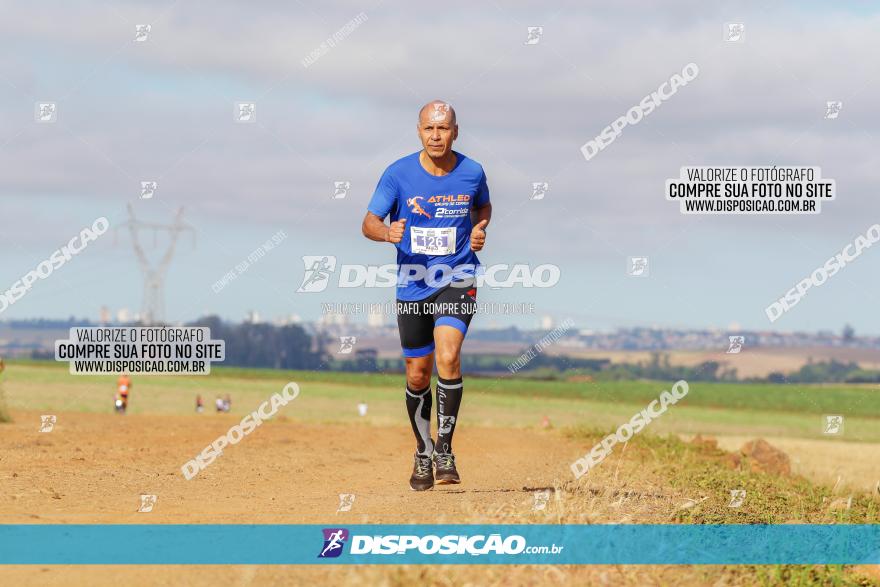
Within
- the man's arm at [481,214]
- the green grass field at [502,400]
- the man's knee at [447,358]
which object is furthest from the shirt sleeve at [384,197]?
the green grass field at [502,400]

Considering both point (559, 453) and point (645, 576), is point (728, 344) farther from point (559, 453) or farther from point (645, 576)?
point (645, 576)

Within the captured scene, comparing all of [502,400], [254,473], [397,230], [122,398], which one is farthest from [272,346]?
[397,230]

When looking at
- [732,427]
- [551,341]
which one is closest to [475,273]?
[551,341]

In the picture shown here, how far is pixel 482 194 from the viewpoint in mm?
11023

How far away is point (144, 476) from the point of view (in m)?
13.2

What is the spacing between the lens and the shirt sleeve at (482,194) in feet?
36.0

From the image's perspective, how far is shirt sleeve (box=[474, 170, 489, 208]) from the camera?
10961 mm

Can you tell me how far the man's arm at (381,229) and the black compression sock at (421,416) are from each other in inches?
70.3

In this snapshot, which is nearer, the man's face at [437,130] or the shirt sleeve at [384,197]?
the man's face at [437,130]

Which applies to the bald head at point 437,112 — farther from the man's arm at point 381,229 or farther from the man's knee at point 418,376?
the man's knee at point 418,376

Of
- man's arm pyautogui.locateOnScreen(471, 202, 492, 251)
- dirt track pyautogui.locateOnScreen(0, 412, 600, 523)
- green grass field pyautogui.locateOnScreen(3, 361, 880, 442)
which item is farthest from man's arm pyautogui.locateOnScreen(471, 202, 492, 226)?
green grass field pyautogui.locateOnScreen(3, 361, 880, 442)

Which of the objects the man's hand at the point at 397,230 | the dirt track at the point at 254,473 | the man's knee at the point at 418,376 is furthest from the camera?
the man's knee at the point at 418,376

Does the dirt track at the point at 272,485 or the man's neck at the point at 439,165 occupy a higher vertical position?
the man's neck at the point at 439,165

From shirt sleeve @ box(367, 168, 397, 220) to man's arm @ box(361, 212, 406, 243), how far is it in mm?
68
